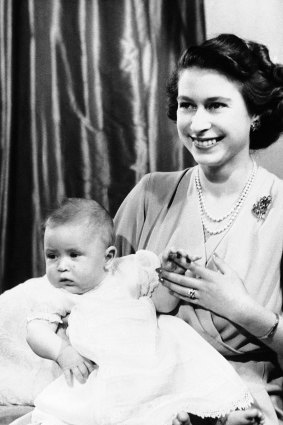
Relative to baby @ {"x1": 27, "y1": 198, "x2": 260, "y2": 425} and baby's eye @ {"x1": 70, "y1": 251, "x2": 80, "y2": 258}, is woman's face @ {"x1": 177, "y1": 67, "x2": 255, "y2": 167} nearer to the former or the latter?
baby @ {"x1": 27, "y1": 198, "x2": 260, "y2": 425}

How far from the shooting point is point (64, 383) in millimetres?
1483

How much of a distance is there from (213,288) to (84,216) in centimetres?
37

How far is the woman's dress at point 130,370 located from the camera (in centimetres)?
141

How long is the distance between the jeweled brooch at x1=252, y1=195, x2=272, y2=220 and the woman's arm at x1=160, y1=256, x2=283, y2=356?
19 cm

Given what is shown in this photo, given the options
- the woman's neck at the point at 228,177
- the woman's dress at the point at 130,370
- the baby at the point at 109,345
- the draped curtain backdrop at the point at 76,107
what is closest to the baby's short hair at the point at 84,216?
the baby at the point at 109,345

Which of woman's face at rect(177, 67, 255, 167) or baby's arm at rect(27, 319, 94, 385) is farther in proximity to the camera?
woman's face at rect(177, 67, 255, 167)

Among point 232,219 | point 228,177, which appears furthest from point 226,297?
point 228,177

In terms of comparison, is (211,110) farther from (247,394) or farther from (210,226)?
(247,394)

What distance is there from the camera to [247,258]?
1.70 metres

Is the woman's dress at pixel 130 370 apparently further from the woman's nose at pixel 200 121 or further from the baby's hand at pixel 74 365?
the woman's nose at pixel 200 121

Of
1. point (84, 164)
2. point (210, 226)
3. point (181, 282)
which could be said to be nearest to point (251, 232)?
point (210, 226)

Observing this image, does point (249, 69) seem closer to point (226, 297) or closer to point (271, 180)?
point (271, 180)

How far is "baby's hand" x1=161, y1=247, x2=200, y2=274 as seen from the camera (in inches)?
61.9

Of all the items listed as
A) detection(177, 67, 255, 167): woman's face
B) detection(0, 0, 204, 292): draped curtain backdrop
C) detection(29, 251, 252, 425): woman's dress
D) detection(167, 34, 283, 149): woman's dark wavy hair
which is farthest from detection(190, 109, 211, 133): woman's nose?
detection(0, 0, 204, 292): draped curtain backdrop
